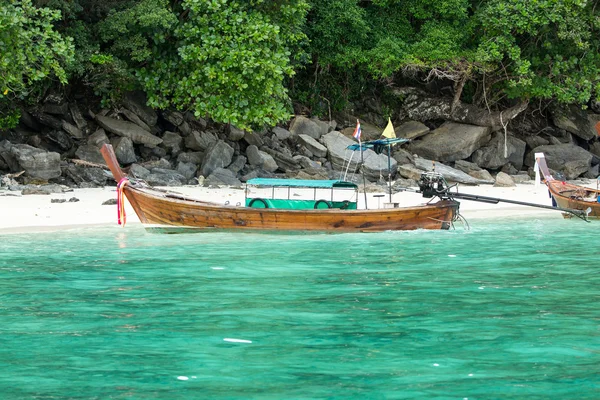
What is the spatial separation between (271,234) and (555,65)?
16.5 meters

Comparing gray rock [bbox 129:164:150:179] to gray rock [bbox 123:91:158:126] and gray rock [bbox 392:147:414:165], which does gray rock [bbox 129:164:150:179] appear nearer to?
gray rock [bbox 123:91:158:126]

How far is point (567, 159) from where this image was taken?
3027cm

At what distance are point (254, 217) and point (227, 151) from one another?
9.55 metres

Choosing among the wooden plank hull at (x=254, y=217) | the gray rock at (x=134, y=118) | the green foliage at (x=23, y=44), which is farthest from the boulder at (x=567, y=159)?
the green foliage at (x=23, y=44)

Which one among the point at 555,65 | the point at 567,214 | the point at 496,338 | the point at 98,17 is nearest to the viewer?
the point at 496,338

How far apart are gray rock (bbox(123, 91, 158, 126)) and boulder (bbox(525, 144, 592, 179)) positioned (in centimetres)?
1404

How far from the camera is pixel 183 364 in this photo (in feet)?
24.0

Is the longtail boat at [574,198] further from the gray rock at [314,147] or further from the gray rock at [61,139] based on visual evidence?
the gray rock at [61,139]

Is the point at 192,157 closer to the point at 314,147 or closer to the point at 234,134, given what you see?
the point at 234,134

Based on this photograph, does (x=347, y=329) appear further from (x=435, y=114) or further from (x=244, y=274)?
(x=435, y=114)

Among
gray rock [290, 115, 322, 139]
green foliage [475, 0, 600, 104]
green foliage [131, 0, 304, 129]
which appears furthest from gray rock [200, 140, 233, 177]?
green foliage [475, 0, 600, 104]

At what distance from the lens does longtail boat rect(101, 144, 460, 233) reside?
15.3 metres

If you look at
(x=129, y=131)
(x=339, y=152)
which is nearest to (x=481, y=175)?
(x=339, y=152)

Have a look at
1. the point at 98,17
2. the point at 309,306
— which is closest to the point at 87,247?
the point at 309,306
